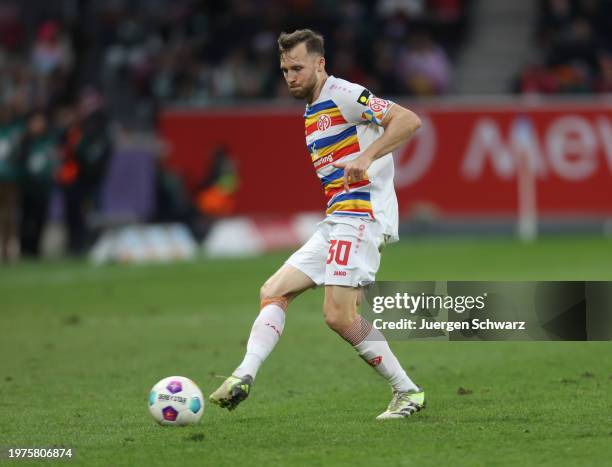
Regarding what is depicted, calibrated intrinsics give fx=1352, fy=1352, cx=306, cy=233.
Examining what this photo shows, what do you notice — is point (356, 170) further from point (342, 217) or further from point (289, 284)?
point (289, 284)

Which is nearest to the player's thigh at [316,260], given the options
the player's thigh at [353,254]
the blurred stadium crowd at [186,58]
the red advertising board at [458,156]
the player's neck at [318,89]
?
the player's thigh at [353,254]

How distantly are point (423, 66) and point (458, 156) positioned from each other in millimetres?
3055

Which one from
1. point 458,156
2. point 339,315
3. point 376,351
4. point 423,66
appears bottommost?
point 376,351

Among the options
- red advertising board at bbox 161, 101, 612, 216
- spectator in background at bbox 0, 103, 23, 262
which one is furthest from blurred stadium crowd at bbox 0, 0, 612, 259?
red advertising board at bbox 161, 101, 612, 216

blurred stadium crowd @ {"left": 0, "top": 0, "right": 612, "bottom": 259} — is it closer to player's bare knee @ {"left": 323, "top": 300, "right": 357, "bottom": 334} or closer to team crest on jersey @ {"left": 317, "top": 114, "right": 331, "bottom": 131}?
team crest on jersey @ {"left": 317, "top": 114, "right": 331, "bottom": 131}

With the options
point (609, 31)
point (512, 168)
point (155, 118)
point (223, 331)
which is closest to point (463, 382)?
point (223, 331)

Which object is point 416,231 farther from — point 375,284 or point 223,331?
point 375,284

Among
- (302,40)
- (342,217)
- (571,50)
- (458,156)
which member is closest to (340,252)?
(342,217)

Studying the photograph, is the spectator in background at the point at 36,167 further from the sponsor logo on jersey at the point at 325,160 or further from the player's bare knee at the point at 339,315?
the player's bare knee at the point at 339,315

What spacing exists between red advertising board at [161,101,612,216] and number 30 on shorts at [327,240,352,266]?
15485 millimetres

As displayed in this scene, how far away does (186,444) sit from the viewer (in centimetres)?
741

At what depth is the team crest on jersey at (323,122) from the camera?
8.15 m

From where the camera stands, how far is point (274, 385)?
9.97 m

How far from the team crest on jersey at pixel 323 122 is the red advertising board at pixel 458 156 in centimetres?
1534
